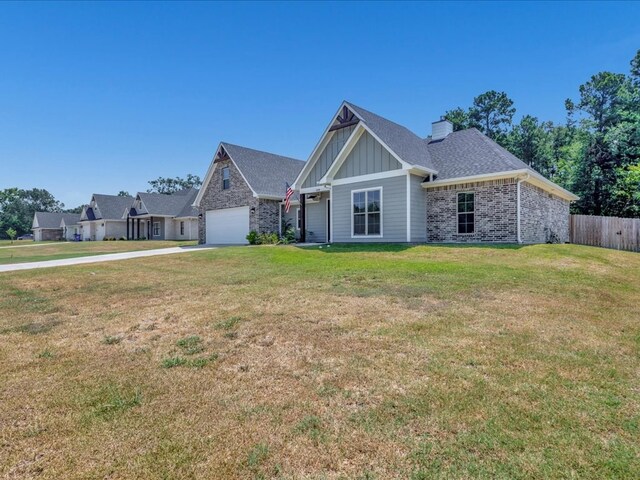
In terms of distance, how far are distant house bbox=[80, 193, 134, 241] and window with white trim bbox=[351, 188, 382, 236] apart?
38504 millimetres

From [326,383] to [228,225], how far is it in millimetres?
21462

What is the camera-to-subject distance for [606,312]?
5543 mm

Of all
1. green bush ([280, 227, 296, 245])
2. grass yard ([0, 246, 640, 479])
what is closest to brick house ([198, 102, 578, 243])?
green bush ([280, 227, 296, 245])

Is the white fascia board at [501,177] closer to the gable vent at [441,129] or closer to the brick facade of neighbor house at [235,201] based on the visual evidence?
the gable vent at [441,129]

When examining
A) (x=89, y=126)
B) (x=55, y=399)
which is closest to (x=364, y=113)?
(x=55, y=399)

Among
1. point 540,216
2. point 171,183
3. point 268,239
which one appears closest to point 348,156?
point 268,239

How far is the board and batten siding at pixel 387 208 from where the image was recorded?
48.1 ft

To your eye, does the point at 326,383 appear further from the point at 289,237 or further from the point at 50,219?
the point at 50,219

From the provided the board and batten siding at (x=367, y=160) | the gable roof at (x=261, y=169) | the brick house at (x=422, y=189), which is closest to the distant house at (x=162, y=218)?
the gable roof at (x=261, y=169)

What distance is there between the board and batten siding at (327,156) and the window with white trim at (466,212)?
6828 millimetres

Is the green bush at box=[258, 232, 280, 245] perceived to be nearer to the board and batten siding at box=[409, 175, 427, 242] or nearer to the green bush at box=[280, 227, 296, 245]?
the green bush at box=[280, 227, 296, 245]

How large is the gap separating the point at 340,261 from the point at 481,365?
7.49 m

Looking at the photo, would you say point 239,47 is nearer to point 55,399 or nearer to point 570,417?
point 55,399

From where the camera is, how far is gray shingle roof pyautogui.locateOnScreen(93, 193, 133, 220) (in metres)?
43.4
